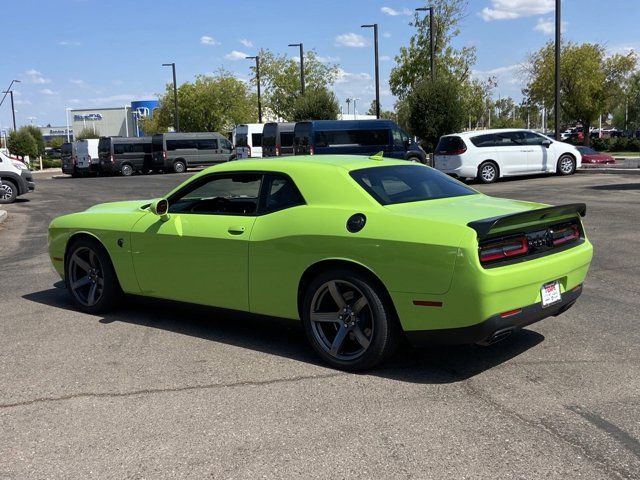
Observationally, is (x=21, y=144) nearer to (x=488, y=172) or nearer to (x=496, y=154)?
(x=488, y=172)

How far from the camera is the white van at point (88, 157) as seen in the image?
38.8 m

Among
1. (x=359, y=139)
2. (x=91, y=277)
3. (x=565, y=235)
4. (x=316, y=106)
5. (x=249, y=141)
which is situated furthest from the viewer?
(x=316, y=106)

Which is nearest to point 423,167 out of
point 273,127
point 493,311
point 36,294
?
point 493,311

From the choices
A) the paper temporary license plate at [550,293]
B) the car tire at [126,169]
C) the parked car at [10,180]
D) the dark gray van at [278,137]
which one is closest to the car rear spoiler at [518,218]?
the paper temporary license plate at [550,293]

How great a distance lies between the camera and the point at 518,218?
4.17 meters

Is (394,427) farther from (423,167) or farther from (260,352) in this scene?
(423,167)

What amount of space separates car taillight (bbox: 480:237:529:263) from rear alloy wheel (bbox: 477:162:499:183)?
57.4 feet

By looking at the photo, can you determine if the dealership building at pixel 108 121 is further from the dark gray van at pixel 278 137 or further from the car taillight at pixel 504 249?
the car taillight at pixel 504 249

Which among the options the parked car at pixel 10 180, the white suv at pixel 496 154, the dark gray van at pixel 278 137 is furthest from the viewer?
the dark gray van at pixel 278 137

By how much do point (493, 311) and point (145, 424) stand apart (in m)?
2.17

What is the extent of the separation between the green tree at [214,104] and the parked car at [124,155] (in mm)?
24804

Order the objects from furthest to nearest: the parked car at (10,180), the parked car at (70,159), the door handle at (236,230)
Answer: the parked car at (70,159)
the parked car at (10,180)
the door handle at (236,230)

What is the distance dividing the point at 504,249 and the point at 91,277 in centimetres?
392

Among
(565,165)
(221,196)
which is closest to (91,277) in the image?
(221,196)
